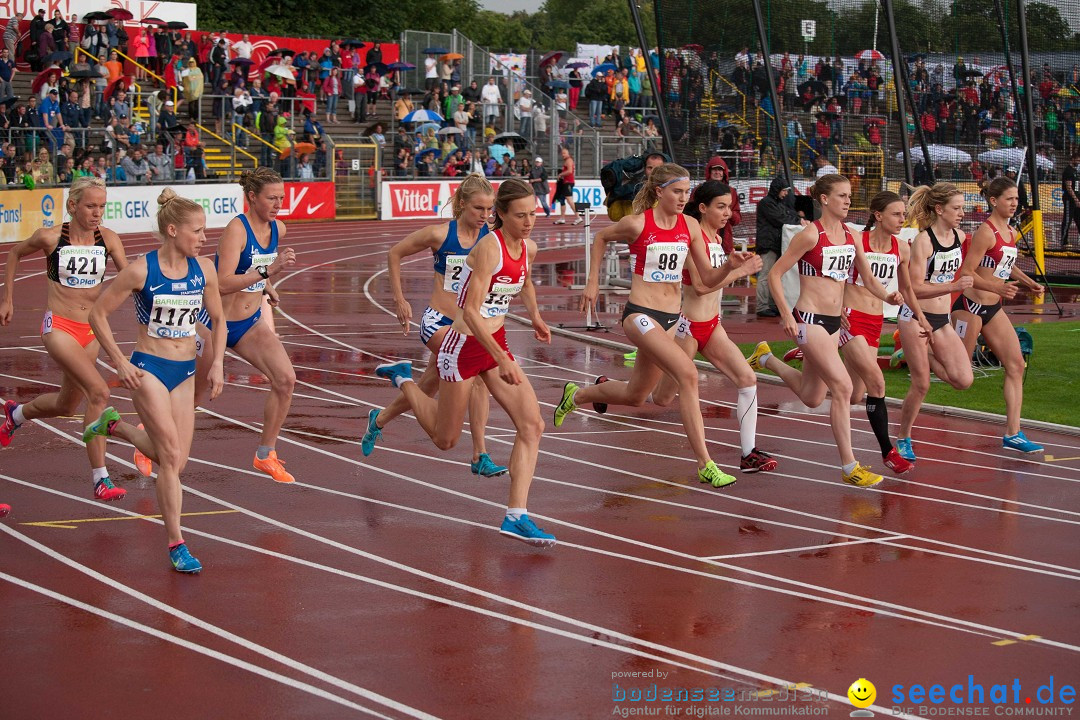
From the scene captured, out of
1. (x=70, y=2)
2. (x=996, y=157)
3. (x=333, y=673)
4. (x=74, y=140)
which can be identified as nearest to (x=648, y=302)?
(x=333, y=673)

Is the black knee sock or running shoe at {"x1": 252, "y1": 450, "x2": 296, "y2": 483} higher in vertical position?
the black knee sock

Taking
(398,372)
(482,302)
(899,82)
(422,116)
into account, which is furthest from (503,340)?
(422,116)

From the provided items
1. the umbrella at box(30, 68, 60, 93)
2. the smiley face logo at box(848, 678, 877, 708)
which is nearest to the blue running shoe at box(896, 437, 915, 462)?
the smiley face logo at box(848, 678, 877, 708)

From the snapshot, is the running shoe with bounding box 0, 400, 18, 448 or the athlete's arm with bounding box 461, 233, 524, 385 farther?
the running shoe with bounding box 0, 400, 18, 448

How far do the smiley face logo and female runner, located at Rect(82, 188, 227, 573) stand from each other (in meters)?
3.33

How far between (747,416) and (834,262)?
3.93ft

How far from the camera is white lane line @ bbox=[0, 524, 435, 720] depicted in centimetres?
519

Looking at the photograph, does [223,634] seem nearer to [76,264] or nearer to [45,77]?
[76,264]

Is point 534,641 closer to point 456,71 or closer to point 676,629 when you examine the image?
point 676,629

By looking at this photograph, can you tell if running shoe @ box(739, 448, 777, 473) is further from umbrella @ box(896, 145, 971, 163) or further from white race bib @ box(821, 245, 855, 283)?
umbrella @ box(896, 145, 971, 163)

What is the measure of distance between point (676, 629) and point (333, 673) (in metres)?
1.56

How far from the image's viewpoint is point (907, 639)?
19.5ft

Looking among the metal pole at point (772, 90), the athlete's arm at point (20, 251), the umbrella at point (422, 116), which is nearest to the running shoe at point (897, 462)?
the athlete's arm at point (20, 251)

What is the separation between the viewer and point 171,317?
6.98 metres
